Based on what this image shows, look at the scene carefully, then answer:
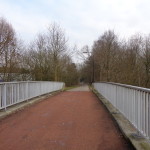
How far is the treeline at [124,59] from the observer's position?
26391mm

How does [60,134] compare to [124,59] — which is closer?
[60,134]

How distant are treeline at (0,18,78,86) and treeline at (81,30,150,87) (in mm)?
5731

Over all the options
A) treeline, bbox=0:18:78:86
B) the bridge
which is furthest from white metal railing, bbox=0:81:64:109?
treeline, bbox=0:18:78:86

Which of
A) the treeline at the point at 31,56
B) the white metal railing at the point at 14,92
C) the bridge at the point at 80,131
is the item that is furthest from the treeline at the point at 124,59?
the bridge at the point at 80,131

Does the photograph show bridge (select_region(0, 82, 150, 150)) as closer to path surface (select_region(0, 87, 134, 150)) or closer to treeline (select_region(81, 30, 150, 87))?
path surface (select_region(0, 87, 134, 150))

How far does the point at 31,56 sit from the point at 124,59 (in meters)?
13.6

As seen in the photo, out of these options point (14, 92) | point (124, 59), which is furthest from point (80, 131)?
point (124, 59)

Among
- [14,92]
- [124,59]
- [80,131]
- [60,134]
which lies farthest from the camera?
[124,59]

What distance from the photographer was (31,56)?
31938 millimetres

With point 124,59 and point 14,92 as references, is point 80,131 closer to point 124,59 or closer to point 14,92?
point 14,92

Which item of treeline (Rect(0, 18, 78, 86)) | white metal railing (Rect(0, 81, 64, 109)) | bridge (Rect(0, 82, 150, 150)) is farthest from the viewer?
treeline (Rect(0, 18, 78, 86))

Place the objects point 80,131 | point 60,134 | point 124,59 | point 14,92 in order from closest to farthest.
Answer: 1. point 60,134
2. point 80,131
3. point 14,92
4. point 124,59

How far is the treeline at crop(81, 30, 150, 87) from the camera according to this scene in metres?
26.4

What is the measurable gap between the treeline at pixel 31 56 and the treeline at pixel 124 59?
5731mm
